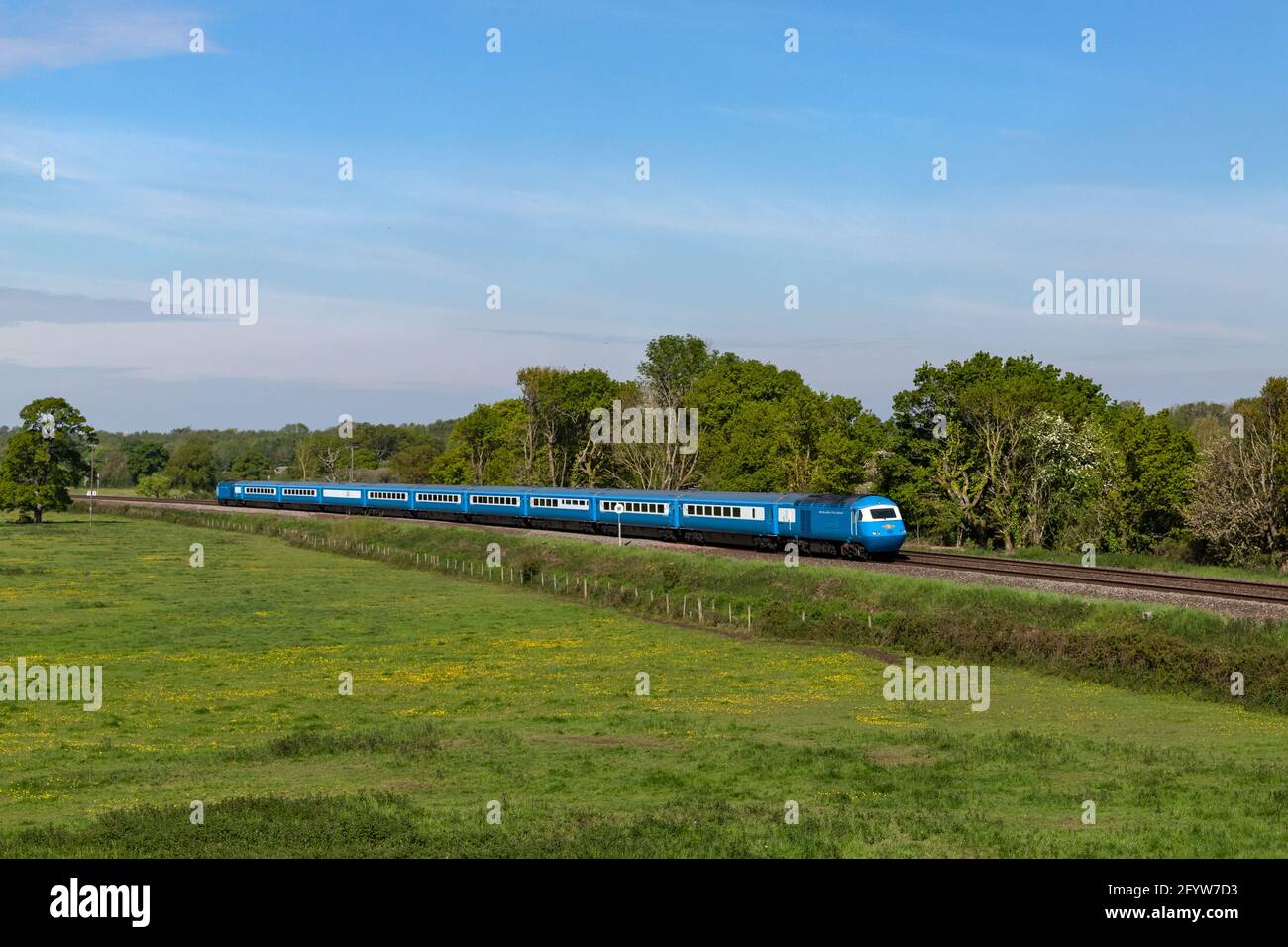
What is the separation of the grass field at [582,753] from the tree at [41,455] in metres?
68.5

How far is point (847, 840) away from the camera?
22.8 metres

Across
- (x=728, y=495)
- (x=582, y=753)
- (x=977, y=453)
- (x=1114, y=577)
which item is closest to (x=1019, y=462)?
(x=977, y=453)

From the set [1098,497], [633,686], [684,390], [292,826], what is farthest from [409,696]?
[684,390]

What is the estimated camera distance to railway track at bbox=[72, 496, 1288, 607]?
47.5 metres

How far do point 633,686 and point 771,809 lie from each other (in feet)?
51.9

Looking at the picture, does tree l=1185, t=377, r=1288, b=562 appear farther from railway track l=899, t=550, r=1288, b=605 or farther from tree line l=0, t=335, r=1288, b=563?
railway track l=899, t=550, r=1288, b=605

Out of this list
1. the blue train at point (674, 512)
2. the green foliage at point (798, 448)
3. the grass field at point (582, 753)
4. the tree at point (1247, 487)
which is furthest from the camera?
the green foliage at point (798, 448)

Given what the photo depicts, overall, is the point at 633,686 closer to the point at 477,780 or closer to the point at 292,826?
the point at 477,780

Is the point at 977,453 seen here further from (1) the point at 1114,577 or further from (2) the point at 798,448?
(1) the point at 1114,577

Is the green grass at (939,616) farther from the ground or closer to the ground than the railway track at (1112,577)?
closer to the ground

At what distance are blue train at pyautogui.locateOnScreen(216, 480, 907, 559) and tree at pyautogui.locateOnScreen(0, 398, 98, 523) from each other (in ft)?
83.7

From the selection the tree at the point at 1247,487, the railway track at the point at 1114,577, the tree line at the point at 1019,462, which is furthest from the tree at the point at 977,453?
the railway track at the point at 1114,577

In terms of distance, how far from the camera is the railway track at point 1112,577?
4753 cm

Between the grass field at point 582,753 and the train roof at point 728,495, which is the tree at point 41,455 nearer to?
the train roof at point 728,495
